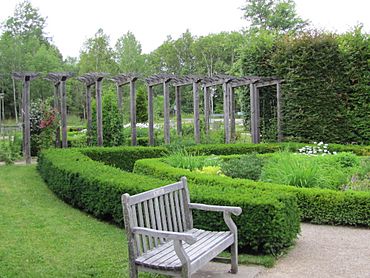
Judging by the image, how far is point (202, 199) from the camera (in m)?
5.25

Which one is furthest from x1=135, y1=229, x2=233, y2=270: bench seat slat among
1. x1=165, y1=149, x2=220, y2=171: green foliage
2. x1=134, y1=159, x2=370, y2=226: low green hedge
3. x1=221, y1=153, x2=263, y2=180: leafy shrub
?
x1=165, y1=149, x2=220, y2=171: green foliage

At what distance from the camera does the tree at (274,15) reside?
131 feet

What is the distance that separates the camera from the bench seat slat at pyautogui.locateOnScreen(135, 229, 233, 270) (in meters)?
3.66

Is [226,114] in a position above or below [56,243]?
above

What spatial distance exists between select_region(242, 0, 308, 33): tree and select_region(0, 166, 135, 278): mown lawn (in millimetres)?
33681

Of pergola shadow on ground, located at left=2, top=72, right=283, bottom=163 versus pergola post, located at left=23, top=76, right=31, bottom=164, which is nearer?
pergola post, located at left=23, top=76, right=31, bottom=164

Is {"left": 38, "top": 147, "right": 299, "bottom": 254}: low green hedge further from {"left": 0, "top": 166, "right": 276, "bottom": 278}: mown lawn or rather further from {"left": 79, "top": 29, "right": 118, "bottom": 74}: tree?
{"left": 79, "top": 29, "right": 118, "bottom": 74}: tree

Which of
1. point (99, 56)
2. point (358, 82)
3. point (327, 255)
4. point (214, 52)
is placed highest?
point (214, 52)

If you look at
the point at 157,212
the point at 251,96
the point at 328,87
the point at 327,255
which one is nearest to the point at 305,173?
the point at 327,255

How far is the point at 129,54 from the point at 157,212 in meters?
36.2

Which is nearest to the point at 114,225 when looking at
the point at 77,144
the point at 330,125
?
the point at 77,144

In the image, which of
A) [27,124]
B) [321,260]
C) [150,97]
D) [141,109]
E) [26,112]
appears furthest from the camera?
[141,109]

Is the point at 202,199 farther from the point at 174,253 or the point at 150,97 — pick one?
the point at 150,97

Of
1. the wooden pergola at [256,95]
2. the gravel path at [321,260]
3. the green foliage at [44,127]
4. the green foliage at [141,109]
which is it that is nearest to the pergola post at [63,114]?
the green foliage at [44,127]
